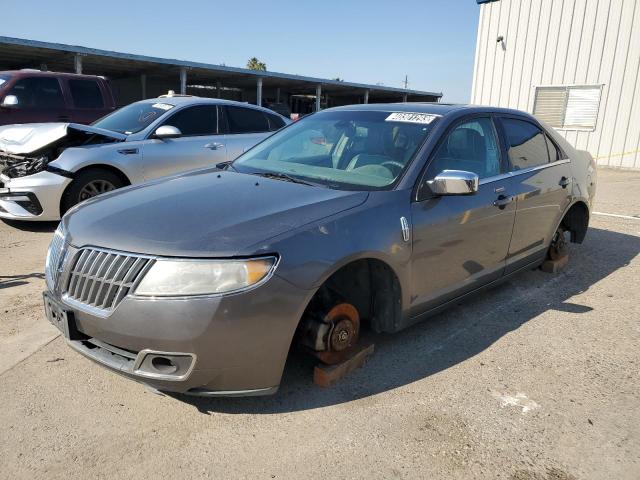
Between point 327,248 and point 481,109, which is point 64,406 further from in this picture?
point 481,109

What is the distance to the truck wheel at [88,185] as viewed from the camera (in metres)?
5.61

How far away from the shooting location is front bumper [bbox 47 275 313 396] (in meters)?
2.13

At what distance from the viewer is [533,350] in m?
3.33

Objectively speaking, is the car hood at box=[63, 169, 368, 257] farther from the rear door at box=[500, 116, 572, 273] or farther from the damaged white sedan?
the damaged white sedan

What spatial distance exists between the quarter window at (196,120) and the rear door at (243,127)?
0.67 feet

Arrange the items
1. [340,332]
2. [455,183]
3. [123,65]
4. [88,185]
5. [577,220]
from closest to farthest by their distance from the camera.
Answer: [340,332] < [455,183] < [577,220] < [88,185] < [123,65]

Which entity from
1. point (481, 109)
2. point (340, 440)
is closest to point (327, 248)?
point (340, 440)

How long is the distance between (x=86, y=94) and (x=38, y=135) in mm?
3816

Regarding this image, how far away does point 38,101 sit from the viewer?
863 centimetres

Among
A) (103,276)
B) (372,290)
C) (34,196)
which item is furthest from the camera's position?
(34,196)

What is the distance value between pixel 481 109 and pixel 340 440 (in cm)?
266

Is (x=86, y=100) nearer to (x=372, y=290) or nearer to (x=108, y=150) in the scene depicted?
(x=108, y=150)

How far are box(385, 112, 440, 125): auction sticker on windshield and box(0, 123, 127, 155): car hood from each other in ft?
12.8

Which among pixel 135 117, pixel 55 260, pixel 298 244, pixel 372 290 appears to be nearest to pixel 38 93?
pixel 135 117
